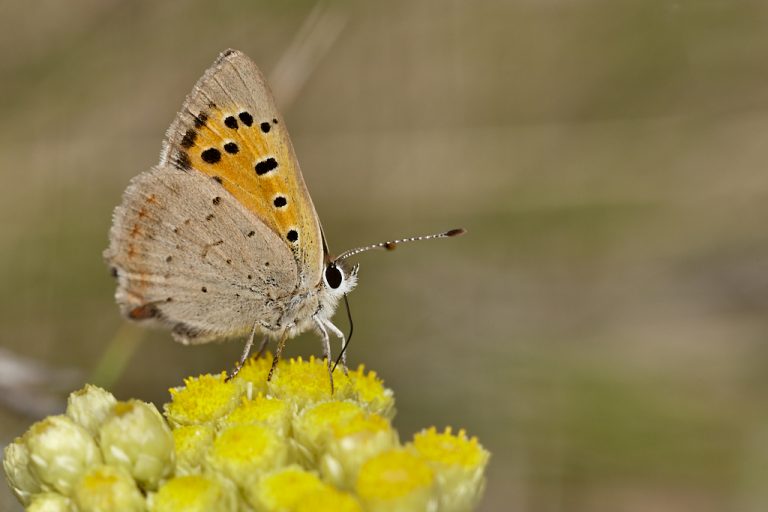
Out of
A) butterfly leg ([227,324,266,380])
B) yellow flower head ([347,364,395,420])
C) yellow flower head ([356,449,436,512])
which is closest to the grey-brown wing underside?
butterfly leg ([227,324,266,380])

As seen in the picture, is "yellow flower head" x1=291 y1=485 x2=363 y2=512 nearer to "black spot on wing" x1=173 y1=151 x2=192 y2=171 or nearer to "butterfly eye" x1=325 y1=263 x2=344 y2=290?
"butterfly eye" x1=325 y1=263 x2=344 y2=290

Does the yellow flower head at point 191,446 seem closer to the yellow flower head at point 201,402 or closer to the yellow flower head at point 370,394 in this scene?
the yellow flower head at point 201,402

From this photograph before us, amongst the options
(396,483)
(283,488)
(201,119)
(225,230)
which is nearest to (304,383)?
(283,488)

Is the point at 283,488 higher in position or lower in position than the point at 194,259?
lower

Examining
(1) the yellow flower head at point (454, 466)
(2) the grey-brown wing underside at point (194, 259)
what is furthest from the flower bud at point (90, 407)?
(1) the yellow flower head at point (454, 466)

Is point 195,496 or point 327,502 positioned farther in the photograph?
point 195,496

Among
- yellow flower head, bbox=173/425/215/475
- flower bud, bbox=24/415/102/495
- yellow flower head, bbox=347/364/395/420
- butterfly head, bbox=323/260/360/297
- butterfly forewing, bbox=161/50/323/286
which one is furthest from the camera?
butterfly head, bbox=323/260/360/297

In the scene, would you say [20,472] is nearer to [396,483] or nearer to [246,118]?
[396,483]

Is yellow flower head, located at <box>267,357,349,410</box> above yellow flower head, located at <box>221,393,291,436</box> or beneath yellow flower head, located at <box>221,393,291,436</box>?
above
